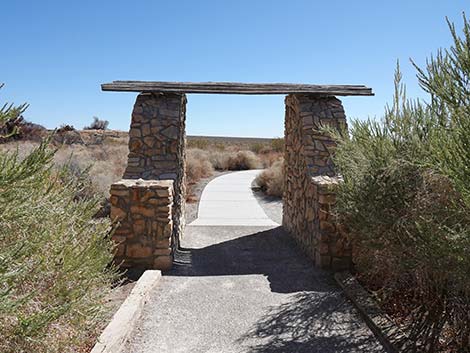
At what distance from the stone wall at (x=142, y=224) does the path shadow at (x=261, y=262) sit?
1.27ft

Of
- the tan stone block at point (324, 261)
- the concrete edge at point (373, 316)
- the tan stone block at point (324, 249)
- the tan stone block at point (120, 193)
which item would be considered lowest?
the concrete edge at point (373, 316)

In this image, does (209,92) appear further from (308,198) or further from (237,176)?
(237,176)

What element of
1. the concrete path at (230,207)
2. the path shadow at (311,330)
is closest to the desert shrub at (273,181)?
the concrete path at (230,207)

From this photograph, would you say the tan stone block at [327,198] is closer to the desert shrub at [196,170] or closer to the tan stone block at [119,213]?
the tan stone block at [119,213]

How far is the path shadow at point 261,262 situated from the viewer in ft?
19.0

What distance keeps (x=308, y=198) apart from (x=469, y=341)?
12.3 ft

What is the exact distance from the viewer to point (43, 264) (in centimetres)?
300

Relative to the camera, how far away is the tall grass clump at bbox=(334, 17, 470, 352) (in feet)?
9.47

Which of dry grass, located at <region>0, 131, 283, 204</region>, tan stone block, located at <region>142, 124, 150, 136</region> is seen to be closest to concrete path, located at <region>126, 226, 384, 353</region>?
tan stone block, located at <region>142, 124, 150, 136</region>

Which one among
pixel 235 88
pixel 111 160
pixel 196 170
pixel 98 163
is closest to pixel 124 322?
pixel 235 88

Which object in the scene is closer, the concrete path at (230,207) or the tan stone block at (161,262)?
the tan stone block at (161,262)

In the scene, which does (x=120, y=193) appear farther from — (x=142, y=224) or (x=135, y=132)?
(x=135, y=132)

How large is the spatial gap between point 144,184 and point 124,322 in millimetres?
2510

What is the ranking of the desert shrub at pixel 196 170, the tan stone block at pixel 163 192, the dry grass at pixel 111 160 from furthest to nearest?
the desert shrub at pixel 196 170, the dry grass at pixel 111 160, the tan stone block at pixel 163 192
